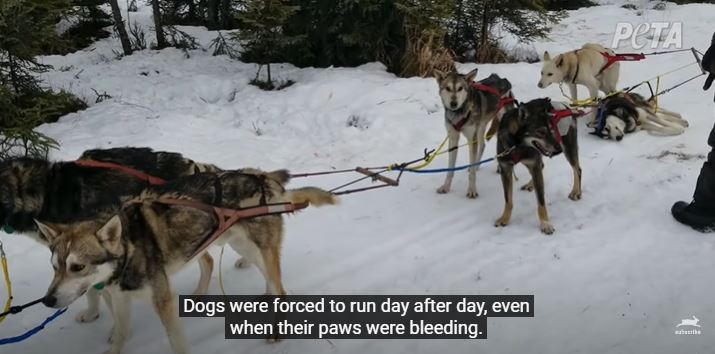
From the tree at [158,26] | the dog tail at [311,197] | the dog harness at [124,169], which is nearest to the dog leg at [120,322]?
the dog harness at [124,169]

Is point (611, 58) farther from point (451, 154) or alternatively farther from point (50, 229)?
point (50, 229)

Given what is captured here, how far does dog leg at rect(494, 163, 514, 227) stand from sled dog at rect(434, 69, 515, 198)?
0.56 metres

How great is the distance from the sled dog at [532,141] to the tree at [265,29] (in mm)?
4807

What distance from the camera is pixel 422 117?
23.1 ft

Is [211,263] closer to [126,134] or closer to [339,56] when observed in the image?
[126,134]

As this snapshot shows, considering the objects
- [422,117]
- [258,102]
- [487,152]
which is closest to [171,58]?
[258,102]

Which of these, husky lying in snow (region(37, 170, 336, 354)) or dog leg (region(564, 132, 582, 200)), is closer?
husky lying in snow (region(37, 170, 336, 354))

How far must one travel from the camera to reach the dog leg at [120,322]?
2945 millimetres

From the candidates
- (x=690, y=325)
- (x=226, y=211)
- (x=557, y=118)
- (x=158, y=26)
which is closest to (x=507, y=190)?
(x=557, y=118)

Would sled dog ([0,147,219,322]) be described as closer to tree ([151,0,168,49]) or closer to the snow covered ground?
the snow covered ground

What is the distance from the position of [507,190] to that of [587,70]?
339 cm

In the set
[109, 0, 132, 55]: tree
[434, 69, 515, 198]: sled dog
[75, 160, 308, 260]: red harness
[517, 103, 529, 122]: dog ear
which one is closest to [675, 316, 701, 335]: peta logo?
[517, 103, 529, 122]: dog ear

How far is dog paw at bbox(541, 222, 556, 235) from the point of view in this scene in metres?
4.23

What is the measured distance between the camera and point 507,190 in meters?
4.42
